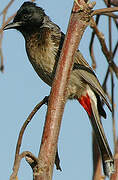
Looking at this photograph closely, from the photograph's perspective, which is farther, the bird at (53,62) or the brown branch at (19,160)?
the bird at (53,62)

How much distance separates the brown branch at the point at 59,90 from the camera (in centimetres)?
155

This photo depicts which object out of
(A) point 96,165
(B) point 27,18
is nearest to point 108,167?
(A) point 96,165

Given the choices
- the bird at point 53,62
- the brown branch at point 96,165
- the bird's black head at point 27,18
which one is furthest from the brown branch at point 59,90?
Answer: the bird's black head at point 27,18

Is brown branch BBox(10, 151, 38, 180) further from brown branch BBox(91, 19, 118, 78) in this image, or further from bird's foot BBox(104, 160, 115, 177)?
brown branch BBox(91, 19, 118, 78)

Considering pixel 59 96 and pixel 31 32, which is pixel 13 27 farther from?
pixel 59 96

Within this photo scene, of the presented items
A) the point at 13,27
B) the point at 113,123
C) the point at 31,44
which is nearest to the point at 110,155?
the point at 113,123

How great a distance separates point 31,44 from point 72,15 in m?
2.06

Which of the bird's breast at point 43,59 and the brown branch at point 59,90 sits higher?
the bird's breast at point 43,59

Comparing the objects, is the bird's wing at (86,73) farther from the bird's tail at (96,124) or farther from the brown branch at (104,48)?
the brown branch at (104,48)

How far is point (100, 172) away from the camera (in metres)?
2.15

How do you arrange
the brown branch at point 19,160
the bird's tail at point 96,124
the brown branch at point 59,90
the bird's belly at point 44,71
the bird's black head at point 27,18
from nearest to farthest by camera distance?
the brown branch at point 19,160 → the brown branch at point 59,90 → the bird's tail at point 96,124 → the bird's belly at point 44,71 → the bird's black head at point 27,18

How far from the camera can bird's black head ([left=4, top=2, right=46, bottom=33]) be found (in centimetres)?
395

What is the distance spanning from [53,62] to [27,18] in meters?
0.72

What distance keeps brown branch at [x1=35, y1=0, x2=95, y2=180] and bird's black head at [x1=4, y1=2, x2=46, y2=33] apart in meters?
2.19
